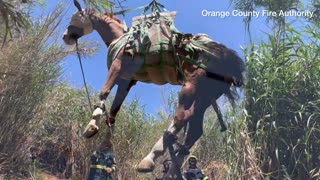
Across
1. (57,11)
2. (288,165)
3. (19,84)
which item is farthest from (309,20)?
(19,84)

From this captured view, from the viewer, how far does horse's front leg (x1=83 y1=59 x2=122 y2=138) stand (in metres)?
3.24

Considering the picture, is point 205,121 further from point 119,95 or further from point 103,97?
point 103,97

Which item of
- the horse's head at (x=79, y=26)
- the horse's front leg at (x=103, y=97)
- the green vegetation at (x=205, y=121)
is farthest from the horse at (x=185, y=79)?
the green vegetation at (x=205, y=121)

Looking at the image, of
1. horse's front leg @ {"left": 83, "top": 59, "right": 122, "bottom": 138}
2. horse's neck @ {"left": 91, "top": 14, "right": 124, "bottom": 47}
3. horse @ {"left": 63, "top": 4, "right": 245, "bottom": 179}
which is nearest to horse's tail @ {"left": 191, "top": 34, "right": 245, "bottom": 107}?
horse @ {"left": 63, "top": 4, "right": 245, "bottom": 179}

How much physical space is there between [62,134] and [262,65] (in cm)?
425

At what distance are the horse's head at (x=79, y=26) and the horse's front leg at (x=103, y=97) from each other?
588 millimetres

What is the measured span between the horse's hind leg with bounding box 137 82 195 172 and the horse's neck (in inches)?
36.0

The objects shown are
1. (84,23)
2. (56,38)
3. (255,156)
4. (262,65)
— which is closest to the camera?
(84,23)

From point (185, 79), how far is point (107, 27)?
36.1 inches

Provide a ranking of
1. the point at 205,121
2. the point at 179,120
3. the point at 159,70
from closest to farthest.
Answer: the point at 179,120
the point at 159,70
the point at 205,121

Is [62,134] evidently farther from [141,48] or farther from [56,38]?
[141,48]

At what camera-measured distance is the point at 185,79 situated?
11.3 feet

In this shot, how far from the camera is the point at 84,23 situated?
4035 millimetres

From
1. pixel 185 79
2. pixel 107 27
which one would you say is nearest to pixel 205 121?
pixel 107 27
